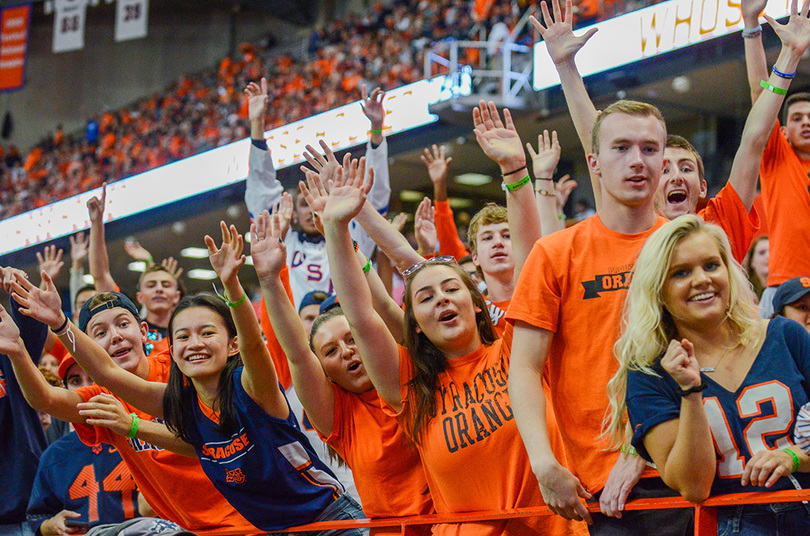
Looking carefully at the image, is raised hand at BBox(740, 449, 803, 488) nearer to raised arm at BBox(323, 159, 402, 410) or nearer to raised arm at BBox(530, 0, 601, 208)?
raised arm at BBox(530, 0, 601, 208)

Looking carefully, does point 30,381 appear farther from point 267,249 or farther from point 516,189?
point 516,189

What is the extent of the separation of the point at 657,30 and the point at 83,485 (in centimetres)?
692

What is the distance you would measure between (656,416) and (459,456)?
0.71 metres

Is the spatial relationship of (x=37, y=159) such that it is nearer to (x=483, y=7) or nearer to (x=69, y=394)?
(x=483, y=7)

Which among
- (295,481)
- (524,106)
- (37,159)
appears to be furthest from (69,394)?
(37,159)

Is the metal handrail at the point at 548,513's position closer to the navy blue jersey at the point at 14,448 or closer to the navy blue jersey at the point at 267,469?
the navy blue jersey at the point at 267,469

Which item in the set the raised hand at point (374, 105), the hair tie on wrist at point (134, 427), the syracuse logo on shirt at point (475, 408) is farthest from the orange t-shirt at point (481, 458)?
the raised hand at point (374, 105)

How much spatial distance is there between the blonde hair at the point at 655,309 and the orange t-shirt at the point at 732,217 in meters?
0.61

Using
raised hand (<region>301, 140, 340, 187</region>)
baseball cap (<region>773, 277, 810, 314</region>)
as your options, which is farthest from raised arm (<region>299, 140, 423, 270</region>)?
baseball cap (<region>773, 277, 810, 314</region>)

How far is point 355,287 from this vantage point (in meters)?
2.55

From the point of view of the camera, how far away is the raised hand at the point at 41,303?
3.26 m

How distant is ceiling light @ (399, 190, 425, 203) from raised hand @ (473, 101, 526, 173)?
12554 mm

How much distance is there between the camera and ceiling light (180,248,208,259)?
61.0 ft

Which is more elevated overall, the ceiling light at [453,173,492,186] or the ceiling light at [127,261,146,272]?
the ceiling light at [453,173,492,186]
